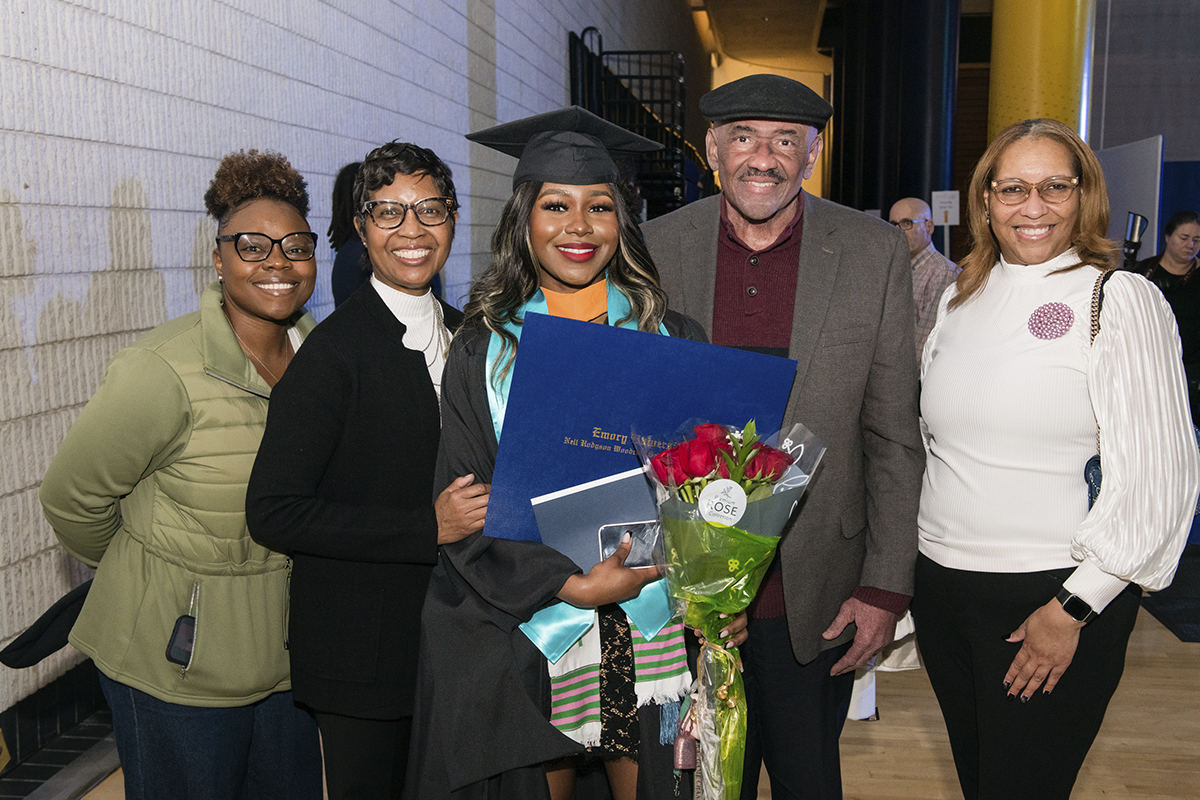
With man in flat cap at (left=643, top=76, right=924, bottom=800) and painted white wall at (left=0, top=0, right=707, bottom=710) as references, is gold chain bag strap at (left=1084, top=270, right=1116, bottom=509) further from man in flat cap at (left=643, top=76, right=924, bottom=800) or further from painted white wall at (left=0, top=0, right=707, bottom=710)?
painted white wall at (left=0, top=0, right=707, bottom=710)

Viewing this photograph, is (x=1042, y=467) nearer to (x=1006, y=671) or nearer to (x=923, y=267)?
(x=1006, y=671)

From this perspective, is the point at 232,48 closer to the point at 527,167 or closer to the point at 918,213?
the point at 527,167

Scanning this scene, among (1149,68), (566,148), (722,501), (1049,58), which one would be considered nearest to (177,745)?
(722,501)

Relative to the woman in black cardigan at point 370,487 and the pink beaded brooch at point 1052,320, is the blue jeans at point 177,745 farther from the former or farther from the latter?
the pink beaded brooch at point 1052,320

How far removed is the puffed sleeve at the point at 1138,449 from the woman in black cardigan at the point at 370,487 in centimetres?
106

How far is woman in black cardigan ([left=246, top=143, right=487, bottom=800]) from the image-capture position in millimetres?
1569

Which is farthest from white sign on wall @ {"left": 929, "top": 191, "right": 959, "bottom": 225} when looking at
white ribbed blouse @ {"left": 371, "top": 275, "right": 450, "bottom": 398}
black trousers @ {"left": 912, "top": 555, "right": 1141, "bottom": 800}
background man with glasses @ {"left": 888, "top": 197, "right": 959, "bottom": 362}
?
white ribbed blouse @ {"left": 371, "top": 275, "right": 450, "bottom": 398}

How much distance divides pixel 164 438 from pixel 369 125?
320 centimetres

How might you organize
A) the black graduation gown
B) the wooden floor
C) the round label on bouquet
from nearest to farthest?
the round label on bouquet → the black graduation gown → the wooden floor

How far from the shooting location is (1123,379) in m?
1.57

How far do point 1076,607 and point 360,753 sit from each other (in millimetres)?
1313

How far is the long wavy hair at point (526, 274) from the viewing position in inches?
64.8

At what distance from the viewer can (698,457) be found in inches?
50.9

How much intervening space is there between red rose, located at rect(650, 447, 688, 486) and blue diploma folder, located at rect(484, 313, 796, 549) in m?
0.13
